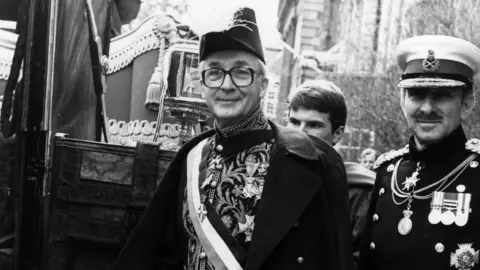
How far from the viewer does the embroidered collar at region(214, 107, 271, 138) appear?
438 centimetres

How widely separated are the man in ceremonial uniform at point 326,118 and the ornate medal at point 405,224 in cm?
52

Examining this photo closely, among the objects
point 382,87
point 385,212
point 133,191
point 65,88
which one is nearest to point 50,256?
point 133,191

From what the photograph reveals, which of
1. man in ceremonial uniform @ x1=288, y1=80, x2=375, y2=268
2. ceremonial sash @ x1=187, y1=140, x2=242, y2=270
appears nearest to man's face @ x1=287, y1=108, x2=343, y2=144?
man in ceremonial uniform @ x1=288, y1=80, x2=375, y2=268

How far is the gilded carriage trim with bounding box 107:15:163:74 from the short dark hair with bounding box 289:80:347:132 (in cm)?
308

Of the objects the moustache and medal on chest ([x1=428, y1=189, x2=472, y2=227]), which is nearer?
medal on chest ([x1=428, y1=189, x2=472, y2=227])

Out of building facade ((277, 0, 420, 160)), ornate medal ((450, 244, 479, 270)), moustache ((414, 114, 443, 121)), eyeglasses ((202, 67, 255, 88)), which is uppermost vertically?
building facade ((277, 0, 420, 160))

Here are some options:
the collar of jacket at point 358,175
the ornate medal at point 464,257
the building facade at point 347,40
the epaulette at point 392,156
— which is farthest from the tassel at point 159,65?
the ornate medal at point 464,257

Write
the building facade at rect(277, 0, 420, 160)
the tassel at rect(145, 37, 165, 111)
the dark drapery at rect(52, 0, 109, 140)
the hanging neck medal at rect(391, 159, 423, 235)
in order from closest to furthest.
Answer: the hanging neck medal at rect(391, 159, 423, 235) → the dark drapery at rect(52, 0, 109, 140) → the tassel at rect(145, 37, 165, 111) → the building facade at rect(277, 0, 420, 160)

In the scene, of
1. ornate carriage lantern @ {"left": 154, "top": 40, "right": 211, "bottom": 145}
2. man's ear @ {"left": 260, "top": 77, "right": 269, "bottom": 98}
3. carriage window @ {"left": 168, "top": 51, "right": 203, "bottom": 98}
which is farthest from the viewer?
carriage window @ {"left": 168, "top": 51, "right": 203, "bottom": 98}

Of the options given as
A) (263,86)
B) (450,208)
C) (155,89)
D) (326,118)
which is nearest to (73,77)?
(326,118)

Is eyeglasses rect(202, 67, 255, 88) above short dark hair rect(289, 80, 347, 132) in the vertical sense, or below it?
above

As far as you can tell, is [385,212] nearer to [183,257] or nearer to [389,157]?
[389,157]

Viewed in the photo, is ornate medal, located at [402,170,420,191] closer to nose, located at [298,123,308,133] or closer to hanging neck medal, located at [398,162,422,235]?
hanging neck medal, located at [398,162,422,235]

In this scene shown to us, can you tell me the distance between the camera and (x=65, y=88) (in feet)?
17.7
